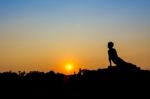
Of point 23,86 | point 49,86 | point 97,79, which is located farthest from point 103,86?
point 23,86

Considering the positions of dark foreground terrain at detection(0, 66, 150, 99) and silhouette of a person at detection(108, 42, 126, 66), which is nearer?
dark foreground terrain at detection(0, 66, 150, 99)

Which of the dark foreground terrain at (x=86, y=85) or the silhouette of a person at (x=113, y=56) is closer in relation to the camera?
the dark foreground terrain at (x=86, y=85)

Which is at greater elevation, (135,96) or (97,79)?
(97,79)

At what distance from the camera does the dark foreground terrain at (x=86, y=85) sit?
13055 millimetres

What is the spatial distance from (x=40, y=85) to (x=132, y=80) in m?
4.28

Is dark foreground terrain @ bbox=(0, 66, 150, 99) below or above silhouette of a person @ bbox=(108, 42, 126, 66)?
below

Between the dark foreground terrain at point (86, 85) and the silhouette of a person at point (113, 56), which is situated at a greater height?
the silhouette of a person at point (113, 56)

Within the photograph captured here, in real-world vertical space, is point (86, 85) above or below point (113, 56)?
below

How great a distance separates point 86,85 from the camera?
43.6ft

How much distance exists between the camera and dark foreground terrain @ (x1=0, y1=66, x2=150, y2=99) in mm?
13055

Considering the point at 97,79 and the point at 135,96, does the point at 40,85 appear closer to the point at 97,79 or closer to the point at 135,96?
the point at 97,79

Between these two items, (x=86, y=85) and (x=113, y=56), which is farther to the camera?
(x=113, y=56)

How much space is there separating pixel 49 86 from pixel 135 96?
3954mm

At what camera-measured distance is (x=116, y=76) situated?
13.5 m
